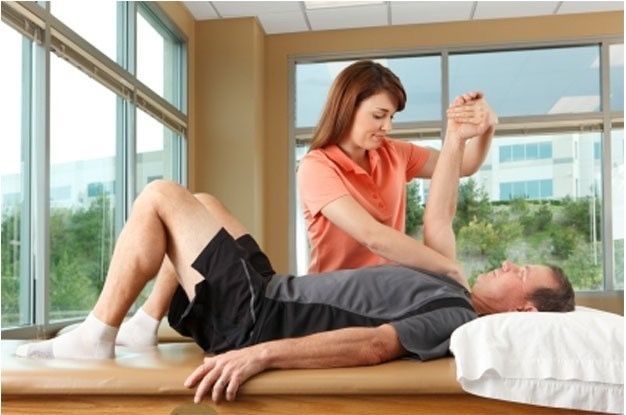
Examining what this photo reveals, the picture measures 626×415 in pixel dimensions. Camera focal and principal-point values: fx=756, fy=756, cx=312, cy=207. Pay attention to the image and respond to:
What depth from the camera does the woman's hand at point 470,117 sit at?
2166 mm

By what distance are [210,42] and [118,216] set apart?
2.02 meters

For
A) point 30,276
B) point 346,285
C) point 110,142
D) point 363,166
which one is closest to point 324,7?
point 110,142

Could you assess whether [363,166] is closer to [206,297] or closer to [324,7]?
[206,297]

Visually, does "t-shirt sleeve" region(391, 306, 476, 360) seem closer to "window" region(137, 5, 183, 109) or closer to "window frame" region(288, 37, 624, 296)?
"window" region(137, 5, 183, 109)

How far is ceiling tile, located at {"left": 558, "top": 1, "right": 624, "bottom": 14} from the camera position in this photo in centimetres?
575

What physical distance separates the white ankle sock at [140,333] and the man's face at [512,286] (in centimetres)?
87

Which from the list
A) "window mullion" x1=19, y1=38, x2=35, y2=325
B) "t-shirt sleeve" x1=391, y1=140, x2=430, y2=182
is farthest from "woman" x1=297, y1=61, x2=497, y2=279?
"window mullion" x1=19, y1=38, x2=35, y2=325

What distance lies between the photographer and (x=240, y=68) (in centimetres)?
602

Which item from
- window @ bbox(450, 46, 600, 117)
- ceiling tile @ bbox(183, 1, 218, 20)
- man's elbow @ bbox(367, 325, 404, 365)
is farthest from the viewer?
window @ bbox(450, 46, 600, 117)

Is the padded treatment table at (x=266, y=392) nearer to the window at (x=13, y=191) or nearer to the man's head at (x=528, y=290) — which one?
the man's head at (x=528, y=290)

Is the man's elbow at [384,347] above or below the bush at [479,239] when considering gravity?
below

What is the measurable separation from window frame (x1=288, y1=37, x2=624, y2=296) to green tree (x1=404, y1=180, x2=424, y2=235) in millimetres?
433

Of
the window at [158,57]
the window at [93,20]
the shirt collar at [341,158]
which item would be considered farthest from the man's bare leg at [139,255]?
the window at [158,57]

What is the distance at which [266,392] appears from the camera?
1.45m
